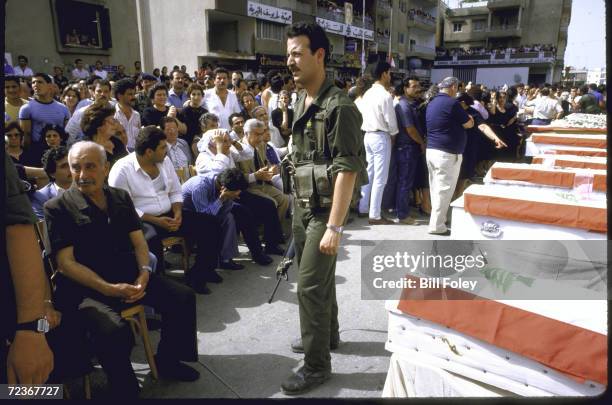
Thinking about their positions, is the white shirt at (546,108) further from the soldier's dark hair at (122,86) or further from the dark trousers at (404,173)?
the soldier's dark hair at (122,86)

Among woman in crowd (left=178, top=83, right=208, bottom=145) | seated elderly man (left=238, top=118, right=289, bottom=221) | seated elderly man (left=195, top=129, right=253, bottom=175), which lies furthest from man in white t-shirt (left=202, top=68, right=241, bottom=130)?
seated elderly man (left=195, top=129, right=253, bottom=175)

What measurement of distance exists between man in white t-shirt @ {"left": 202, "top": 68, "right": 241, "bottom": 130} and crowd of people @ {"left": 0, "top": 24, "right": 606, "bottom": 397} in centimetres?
3

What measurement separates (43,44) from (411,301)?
588 inches

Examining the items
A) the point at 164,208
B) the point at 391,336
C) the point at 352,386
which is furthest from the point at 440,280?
the point at 164,208

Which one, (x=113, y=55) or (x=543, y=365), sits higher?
(x=113, y=55)

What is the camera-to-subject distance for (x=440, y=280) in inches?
72.6

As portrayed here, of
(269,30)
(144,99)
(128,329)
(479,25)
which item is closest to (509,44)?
(479,25)

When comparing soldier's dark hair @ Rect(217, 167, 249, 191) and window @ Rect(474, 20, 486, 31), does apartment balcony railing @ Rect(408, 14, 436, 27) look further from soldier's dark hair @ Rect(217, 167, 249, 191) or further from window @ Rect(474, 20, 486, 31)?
soldier's dark hair @ Rect(217, 167, 249, 191)

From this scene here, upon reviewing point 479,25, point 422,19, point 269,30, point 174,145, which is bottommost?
point 174,145

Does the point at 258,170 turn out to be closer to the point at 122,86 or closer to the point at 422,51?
the point at 122,86

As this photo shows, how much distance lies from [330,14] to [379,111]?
2546 centimetres

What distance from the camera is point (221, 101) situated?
6734mm

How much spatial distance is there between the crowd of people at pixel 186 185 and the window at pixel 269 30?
15.8m

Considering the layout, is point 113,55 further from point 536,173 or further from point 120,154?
point 536,173
